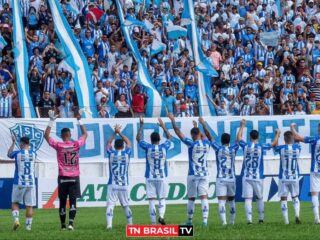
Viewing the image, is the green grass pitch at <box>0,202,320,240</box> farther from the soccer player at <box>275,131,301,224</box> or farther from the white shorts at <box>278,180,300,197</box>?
the white shorts at <box>278,180,300,197</box>

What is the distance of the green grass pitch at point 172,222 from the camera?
86.0ft

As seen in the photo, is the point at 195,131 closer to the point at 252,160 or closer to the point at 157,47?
Answer: the point at 252,160

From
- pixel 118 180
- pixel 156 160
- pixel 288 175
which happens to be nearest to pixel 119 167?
pixel 118 180

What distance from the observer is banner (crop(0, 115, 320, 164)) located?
3944 cm

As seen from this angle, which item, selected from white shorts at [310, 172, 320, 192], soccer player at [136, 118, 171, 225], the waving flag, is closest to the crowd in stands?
the waving flag

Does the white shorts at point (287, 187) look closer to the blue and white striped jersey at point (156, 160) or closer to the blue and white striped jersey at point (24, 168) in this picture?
the blue and white striped jersey at point (156, 160)

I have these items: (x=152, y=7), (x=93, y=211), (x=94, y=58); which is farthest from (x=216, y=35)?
(x=93, y=211)

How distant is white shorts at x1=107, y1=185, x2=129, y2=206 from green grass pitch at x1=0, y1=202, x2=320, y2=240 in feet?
2.05

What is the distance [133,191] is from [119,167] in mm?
9132

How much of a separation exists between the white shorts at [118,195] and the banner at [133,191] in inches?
337

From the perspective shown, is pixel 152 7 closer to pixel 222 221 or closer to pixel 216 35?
pixel 216 35

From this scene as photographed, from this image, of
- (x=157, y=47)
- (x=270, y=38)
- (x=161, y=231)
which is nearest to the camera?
(x=161, y=231)

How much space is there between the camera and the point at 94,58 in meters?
43.1

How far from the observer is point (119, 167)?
94.4 ft
